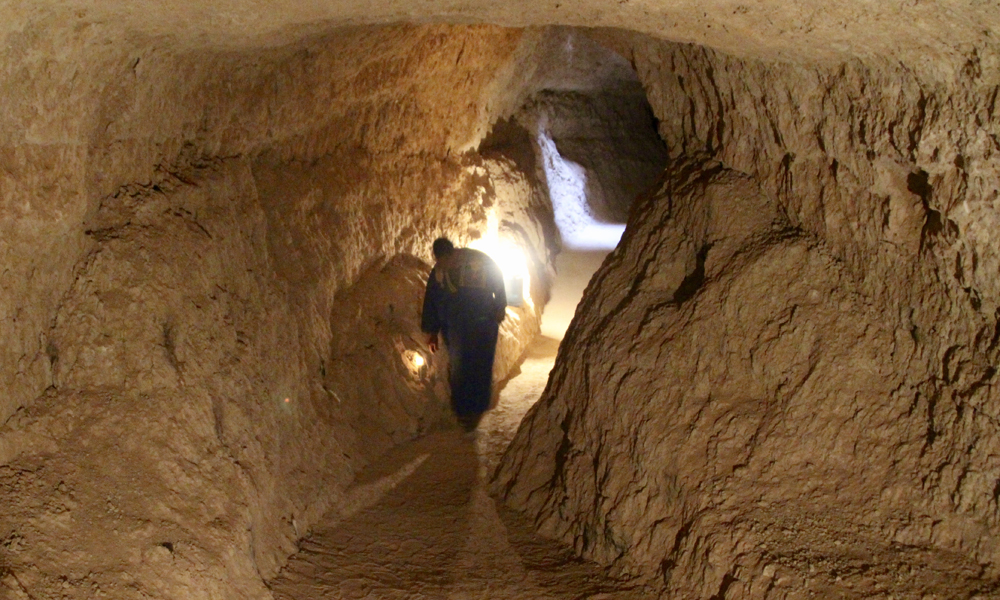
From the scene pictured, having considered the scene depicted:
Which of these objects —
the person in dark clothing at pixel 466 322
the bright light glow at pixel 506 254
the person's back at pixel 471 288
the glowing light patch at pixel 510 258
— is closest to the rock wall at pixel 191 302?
the person in dark clothing at pixel 466 322

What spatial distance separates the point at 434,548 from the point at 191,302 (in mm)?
1990

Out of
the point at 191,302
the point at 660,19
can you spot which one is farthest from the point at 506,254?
the point at 660,19

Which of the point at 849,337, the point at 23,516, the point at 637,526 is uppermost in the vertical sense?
the point at 849,337

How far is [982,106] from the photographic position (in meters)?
2.62

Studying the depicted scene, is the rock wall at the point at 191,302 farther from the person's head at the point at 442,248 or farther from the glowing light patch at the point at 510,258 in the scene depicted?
the glowing light patch at the point at 510,258

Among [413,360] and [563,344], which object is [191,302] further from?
[413,360]

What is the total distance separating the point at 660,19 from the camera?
3246mm

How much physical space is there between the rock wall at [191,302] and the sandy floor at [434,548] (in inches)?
9.0

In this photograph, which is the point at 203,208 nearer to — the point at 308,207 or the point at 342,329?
the point at 308,207

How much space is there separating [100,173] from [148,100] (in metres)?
0.46

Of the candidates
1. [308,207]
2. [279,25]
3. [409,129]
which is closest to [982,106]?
[279,25]

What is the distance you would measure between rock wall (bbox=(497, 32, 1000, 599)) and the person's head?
9.29 feet

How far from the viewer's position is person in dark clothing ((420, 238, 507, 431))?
7289 mm

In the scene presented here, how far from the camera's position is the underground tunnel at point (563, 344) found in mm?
2926
